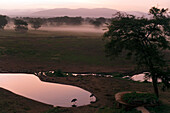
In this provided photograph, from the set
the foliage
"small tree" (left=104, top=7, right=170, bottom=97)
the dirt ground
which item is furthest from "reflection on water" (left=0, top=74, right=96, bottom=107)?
"small tree" (left=104, top=7, right=170, bottom=97)

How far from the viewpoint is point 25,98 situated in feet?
77.4

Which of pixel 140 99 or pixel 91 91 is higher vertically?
pixel 140 99

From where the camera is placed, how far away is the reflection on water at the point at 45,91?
77.3ft

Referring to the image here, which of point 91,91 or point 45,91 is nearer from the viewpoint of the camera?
point 91,91

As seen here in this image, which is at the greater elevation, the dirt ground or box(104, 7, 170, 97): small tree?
box(104, 7, 170, 97): small tree

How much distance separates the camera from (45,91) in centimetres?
2650

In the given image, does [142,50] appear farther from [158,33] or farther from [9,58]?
[9,58]

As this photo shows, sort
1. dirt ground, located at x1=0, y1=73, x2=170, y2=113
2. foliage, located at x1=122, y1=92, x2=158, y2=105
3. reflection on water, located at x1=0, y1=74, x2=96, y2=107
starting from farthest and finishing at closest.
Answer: reflection on water, located at x1=0, y1=74, x2=96, y2=107
dirt ground, located at x1=0, y1=73, x2=170, y2=113
foliage, located at x1=122, y1=92, x2=158, y2=105

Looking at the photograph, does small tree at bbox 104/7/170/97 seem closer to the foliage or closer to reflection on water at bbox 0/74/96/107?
the foliage

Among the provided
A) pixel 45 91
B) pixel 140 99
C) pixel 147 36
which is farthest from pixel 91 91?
pixel 147 36

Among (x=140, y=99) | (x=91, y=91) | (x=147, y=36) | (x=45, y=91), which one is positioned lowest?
(x=45, y=91)

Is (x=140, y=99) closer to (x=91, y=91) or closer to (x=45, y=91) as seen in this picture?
(x=91, y=91)

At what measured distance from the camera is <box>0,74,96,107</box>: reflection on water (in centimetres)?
2355

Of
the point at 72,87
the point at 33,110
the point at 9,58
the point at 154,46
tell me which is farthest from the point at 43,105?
the point at 9,58
